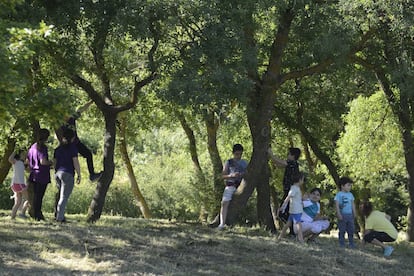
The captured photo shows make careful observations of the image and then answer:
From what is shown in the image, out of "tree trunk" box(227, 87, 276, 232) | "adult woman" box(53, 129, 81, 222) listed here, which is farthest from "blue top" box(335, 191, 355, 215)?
"adult woman" box(53, 129, 81, 222)

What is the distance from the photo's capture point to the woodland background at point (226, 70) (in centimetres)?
1042

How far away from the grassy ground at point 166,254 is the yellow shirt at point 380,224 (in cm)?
43

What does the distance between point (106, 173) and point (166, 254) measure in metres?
4.74

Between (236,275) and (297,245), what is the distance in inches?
98.2

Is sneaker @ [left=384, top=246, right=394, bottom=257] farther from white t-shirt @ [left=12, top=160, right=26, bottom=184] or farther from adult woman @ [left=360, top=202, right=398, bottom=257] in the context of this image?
white t-shirt @ [left=12, top=160, right=26, bottom=184]

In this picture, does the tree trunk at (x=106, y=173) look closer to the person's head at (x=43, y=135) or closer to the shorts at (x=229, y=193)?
the person's head at (x=43, y=135)

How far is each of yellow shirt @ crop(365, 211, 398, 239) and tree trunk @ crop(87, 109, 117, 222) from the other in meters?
5.88

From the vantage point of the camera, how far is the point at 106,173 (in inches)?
558

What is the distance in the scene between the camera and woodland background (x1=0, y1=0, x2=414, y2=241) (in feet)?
34.2

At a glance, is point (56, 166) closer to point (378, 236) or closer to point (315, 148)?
point (378, 236)

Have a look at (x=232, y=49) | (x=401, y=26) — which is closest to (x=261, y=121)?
(x=232, y=49)

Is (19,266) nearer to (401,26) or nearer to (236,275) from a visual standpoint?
(236,275)

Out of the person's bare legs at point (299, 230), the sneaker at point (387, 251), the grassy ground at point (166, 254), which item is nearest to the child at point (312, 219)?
the person's bare legs at point (299, 230)

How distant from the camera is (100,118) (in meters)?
22.0
